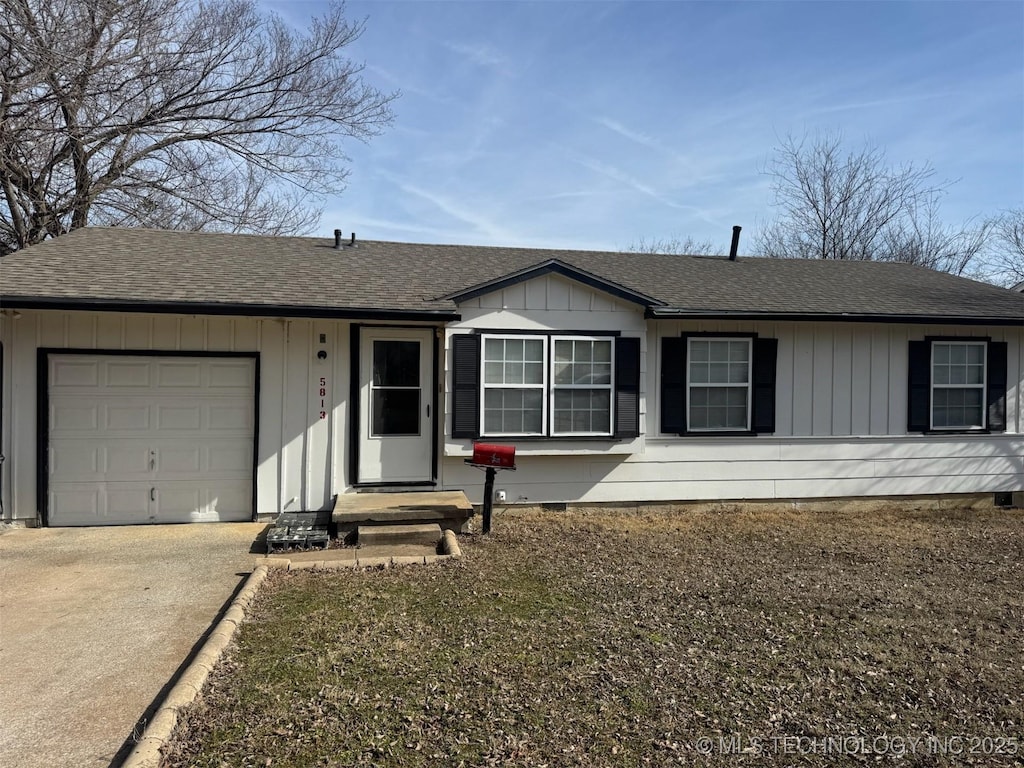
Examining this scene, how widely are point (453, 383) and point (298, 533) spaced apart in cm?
239

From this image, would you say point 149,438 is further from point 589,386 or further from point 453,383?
point 589,386

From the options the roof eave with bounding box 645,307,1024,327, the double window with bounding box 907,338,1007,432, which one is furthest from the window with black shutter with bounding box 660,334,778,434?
the double window with bounding box 907,338,1007,432

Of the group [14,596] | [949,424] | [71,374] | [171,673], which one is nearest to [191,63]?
[71,374]

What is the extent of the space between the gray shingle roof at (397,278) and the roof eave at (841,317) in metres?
0.03

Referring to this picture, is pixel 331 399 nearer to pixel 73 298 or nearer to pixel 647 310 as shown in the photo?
pixel 73 298

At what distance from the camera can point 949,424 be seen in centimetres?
906

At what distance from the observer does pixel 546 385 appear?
7770 mm

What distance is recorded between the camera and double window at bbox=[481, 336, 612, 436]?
25.2ft

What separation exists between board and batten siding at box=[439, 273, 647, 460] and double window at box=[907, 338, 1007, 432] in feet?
13.6

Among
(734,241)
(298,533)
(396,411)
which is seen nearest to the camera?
(298,533)

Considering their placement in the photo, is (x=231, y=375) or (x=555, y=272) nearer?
(x=231, y=375)

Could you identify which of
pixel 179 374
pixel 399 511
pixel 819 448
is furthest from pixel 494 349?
pixel 819 448

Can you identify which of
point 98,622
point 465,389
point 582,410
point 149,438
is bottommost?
point 98,622

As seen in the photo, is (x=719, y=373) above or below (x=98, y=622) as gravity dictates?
above
